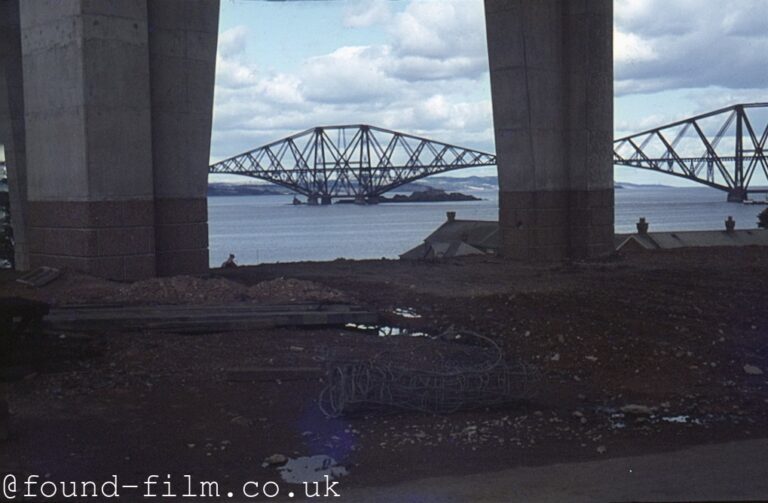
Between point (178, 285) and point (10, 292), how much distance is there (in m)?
2.69

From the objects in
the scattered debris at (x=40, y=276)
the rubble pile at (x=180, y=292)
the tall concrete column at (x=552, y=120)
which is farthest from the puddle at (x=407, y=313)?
the tall concrete column at (x=552, y=120)

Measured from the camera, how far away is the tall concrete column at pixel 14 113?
28.7 metres

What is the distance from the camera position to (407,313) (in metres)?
15.4

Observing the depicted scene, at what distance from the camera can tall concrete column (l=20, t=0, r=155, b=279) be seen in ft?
53.9

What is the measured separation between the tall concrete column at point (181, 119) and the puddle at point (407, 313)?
5.37 meters

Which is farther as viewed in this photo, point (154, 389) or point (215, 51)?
point (215, 51)

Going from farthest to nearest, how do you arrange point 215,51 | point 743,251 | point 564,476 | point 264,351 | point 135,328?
point 743,251
point 215,51
point 135,328
point 264,351
point 564,476

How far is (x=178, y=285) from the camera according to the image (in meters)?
16.3

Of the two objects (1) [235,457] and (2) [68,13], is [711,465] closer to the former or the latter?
(1) [235,457]

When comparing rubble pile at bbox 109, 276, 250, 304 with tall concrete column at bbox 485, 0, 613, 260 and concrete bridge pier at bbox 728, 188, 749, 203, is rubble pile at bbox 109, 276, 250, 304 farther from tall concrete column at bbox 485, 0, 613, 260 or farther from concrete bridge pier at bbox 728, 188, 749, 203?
concrete bridge pier at bbox 728, 188, 749, 203

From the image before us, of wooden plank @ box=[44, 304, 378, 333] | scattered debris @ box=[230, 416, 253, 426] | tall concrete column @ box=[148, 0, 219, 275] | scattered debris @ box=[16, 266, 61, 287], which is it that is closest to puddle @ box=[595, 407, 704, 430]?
scattered debris @ box=[230, 416, 253, 426]

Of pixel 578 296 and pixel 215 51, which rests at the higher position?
pixel 215 51

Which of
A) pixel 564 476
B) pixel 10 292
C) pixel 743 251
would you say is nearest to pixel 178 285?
pixel 10 292

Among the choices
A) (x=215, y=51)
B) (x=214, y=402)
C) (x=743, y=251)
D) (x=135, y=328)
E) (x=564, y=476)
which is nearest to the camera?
(x=564, y=476)
